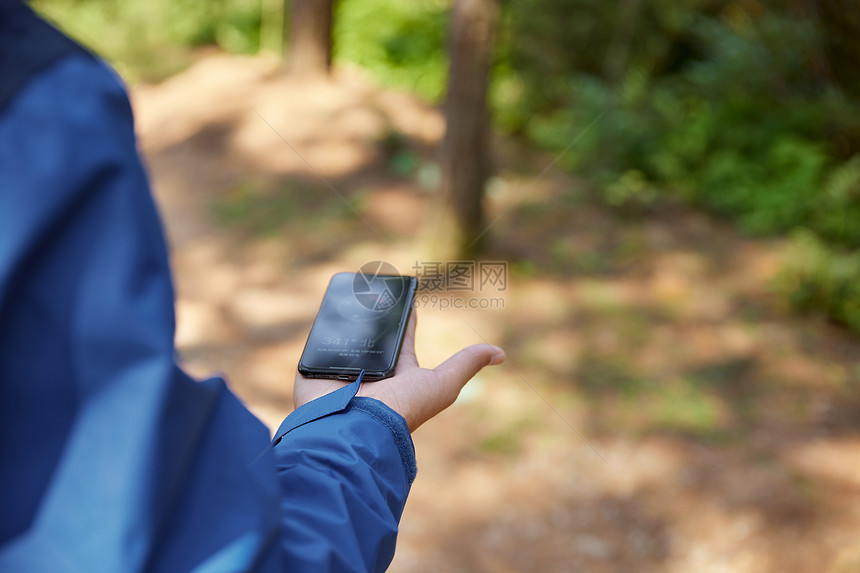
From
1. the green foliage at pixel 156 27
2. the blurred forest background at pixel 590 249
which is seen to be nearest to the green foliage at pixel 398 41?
the blurred forest background at pixel 590 249

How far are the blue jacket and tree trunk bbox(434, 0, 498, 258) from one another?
4100 millimetres

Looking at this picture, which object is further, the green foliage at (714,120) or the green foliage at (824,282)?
the green foliage at (714,120)

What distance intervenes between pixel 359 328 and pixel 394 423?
53 cm

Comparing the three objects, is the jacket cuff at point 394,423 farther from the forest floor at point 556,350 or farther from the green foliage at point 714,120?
the green foliage at point 714,120

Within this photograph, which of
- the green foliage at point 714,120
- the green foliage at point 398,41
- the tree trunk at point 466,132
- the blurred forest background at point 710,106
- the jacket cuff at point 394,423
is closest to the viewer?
the jacket cuff at point 394,423

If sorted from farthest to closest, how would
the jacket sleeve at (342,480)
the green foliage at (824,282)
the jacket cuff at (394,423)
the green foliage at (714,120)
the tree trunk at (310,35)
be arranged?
the tree trunk at (310,35), the green foliage at (714,120), the green foliage at (824,282), the jacket cuff at (394,423), the jacket sleeve at (342,480)

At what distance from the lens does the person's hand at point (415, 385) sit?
4.42 ft

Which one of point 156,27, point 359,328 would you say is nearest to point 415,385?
point 359,328

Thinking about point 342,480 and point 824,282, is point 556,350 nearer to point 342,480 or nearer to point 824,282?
point 824,282

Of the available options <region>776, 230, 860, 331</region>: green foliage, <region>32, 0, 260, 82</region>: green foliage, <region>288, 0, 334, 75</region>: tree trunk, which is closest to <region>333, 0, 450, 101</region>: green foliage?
<region>288, 0, 334, 75</region>: tree trunk

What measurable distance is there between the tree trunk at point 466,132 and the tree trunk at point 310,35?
11.6 feet

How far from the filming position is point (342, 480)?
100cm

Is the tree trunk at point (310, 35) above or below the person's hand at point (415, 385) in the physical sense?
below

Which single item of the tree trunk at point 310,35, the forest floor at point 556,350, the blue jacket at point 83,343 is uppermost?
the blue jacket at point 83,343
